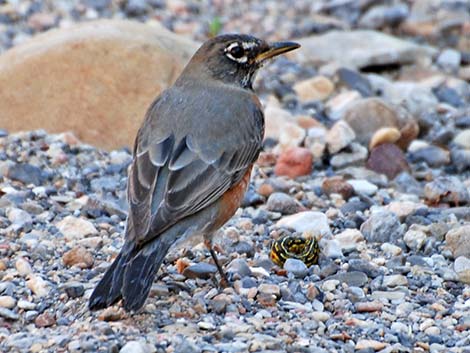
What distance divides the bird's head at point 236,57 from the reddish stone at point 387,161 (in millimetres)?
1917

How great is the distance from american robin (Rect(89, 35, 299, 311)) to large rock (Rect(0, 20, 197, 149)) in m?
1.94

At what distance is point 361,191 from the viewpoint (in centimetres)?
933

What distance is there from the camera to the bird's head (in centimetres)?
841

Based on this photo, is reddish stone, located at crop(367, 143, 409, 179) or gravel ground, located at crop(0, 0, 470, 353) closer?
gravel ground, located at crop(0, 0, 470, 353)

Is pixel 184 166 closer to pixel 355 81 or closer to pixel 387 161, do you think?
pixel 387 161

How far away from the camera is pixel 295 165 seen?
9.80 m

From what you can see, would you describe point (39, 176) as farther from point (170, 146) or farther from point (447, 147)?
point (447, 147)

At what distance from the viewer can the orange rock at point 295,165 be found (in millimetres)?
9773

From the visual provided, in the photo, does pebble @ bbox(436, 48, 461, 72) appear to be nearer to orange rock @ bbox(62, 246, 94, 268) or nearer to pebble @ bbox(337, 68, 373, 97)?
pebble @ bbox(337, 68, 373, 97)

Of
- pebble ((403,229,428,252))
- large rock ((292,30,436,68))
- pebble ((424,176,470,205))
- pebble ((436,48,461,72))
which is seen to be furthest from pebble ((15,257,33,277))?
pebble ((436,48,461,72))

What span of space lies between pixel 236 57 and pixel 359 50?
4.62m

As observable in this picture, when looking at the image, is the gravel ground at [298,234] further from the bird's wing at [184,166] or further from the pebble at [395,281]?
the bird's wing at [184,166]

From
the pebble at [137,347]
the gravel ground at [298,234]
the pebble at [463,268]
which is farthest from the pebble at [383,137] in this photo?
the pebble at [137,347]

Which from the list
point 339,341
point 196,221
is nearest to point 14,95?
point 196,221
